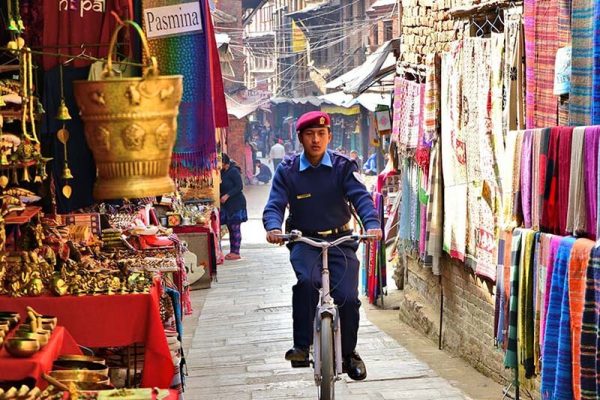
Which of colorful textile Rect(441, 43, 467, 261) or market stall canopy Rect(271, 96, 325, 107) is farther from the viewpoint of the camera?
market stall canopy Rect(271, 96, 325, 107)

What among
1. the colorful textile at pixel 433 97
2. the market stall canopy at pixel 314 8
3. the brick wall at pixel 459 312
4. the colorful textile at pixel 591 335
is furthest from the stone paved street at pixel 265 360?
the market stall canopy at pixel 314 8

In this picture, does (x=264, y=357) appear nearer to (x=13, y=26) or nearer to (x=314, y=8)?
(x=13, y=26)

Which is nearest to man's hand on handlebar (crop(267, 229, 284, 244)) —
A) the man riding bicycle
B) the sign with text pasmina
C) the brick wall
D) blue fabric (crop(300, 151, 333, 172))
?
Result: the man riding bicycle

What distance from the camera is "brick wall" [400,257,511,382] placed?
400 inches

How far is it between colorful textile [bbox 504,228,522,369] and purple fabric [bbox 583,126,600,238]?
87 centimetres

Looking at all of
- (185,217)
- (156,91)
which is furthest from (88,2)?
(185,217)

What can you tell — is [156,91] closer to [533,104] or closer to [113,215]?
[533,104]

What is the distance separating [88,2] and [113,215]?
392 centimetres

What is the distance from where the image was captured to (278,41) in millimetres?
70438

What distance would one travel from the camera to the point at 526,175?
7234mm

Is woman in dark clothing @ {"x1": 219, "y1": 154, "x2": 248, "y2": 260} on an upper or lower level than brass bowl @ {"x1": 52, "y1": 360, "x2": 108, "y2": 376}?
lower

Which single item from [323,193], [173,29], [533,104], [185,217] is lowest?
[185,217]

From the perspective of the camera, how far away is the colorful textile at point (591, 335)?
5973mm

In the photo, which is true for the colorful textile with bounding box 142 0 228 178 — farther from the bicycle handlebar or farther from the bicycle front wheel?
the bicycle front wheel
